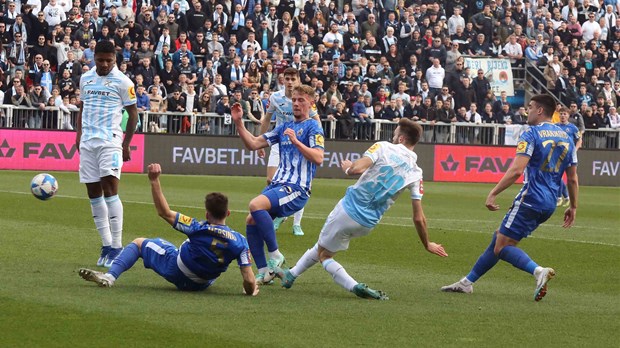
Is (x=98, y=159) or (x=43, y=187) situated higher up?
(x=98, y=159)

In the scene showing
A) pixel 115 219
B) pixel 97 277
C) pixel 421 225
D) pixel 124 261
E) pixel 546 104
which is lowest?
pixel 97 277

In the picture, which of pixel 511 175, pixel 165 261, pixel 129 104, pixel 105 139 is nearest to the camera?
pixel 165 261

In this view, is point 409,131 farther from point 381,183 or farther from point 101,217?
point 101,217

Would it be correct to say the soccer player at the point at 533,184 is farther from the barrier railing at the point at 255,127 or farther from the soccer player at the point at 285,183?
the barrier railing at the point at 255,127

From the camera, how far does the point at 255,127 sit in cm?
3266

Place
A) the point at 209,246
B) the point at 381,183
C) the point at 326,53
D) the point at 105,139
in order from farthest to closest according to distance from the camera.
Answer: the point at 326,53 < the point at 105,139 < the point at 381,183 < the point at 209,246

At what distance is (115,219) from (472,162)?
79.4ft

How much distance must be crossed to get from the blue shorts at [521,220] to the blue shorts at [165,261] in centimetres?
296

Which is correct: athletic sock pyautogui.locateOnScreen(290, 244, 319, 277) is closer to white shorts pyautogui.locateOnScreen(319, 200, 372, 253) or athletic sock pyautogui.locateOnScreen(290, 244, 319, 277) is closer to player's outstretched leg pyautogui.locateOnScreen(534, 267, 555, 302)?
white shorts pyautogui.locateOnScreen(319, 200, 372, 253)

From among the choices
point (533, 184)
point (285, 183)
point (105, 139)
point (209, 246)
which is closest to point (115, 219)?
point (105, 139)

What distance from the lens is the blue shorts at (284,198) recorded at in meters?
10.9

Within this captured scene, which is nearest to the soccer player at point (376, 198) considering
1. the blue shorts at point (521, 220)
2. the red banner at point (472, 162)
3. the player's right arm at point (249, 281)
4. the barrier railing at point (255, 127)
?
the player's right arm at point (249, 281)

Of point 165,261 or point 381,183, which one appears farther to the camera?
point 381,183

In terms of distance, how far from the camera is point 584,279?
12.3m
